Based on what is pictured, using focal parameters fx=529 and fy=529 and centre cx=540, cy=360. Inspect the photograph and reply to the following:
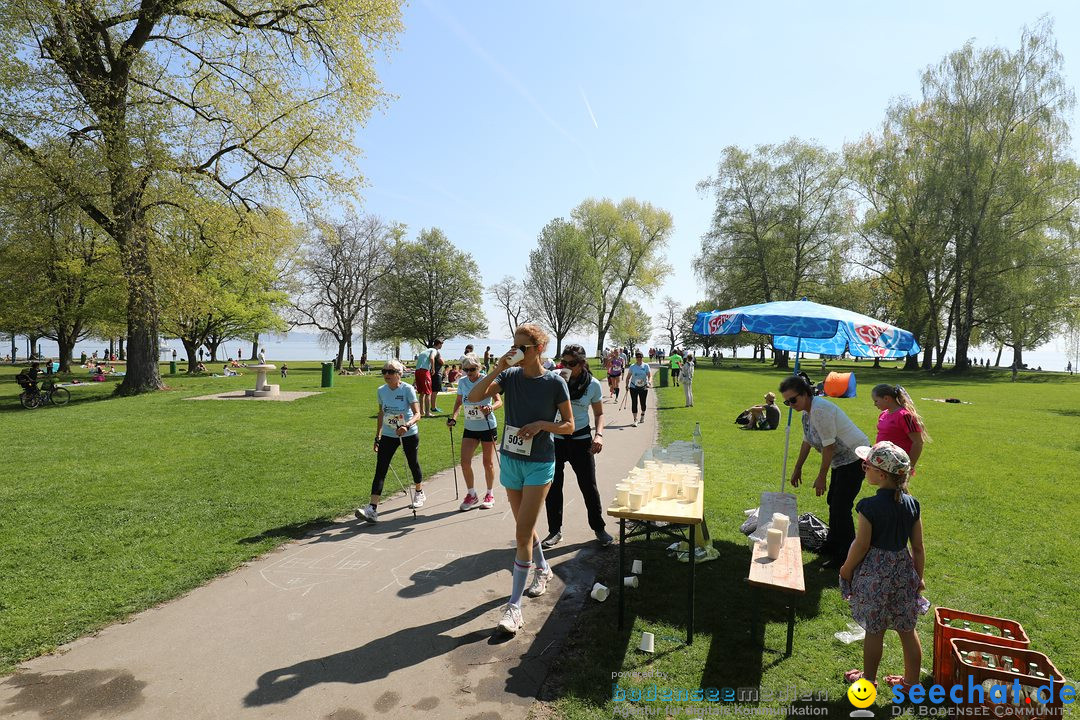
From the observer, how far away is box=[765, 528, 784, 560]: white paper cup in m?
3.95

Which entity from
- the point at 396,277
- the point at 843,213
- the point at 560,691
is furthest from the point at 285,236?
the point at 843,213

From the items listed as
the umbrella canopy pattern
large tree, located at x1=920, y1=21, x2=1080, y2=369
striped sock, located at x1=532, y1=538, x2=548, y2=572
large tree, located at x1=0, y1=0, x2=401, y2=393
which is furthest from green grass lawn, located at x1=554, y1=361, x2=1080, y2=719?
large tree, located at x1=920, y1=21, x2=1080, y2=369

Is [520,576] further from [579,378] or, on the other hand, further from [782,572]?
[579,378]

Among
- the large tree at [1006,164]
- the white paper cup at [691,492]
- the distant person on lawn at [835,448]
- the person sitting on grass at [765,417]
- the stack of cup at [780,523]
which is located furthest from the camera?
the large tree at [1006,164]

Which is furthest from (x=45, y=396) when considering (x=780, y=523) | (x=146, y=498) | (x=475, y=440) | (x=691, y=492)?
(x=780, y=523)

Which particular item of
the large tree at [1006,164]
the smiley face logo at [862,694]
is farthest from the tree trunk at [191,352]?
the large tree at [1006,164]

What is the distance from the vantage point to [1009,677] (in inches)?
111

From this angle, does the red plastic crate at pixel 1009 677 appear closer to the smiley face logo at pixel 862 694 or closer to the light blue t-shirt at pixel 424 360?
the smiley face logo at pixel 862 694

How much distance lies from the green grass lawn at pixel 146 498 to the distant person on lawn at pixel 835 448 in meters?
5.74

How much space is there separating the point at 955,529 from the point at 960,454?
19.9ft

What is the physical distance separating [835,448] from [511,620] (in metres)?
3.51

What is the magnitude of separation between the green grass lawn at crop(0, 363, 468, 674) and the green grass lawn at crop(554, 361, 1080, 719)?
3.98 meters

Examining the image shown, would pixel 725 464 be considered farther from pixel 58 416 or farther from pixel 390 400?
pixel 58 416

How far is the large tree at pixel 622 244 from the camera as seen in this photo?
53.5 meters
